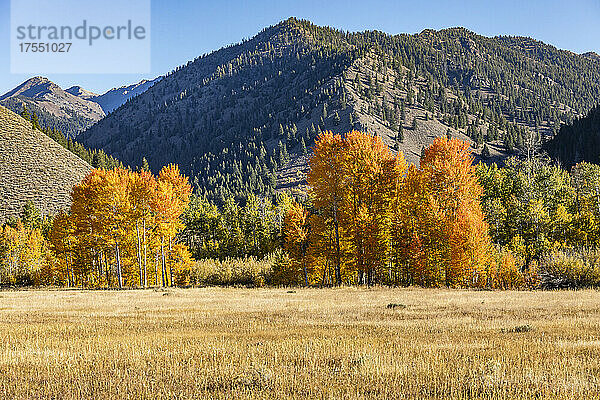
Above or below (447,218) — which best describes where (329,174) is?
above

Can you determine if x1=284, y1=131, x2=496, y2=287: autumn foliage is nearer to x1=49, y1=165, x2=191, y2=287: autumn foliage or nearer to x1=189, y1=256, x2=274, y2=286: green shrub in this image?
x1=189, y1=256, x2=274, y2=286: green shrub

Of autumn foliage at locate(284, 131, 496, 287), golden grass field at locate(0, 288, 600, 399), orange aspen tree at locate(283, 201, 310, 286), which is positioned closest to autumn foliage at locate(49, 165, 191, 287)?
orange aspen tree at locate(283, 201, 310, 286)

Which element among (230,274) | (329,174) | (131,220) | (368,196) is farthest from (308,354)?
(230,274)

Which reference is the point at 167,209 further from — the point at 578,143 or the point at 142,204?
the point at 578,143

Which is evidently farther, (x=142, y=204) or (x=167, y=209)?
(x=167, y=209)

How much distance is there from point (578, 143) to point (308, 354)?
199 metres

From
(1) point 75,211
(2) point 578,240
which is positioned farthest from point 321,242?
(2) point 578,240

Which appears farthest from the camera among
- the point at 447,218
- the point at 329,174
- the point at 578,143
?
the point at 578,143

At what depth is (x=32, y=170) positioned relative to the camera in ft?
322

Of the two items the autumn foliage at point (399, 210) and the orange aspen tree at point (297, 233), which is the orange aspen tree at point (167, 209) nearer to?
Answer: the orange aspen tree at point (297, 233)

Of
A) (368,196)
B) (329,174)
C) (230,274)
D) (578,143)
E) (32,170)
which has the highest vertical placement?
(578,143)

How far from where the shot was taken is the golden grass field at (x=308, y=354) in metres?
7.93

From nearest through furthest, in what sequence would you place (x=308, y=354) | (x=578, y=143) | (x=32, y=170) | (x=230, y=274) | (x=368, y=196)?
(x=308, y=354)
(x=368, y=196)
(x=230, y=274)
(x=32, y=170)
(x=578, y=143)

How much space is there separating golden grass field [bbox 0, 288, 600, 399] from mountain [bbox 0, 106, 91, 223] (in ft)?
274
